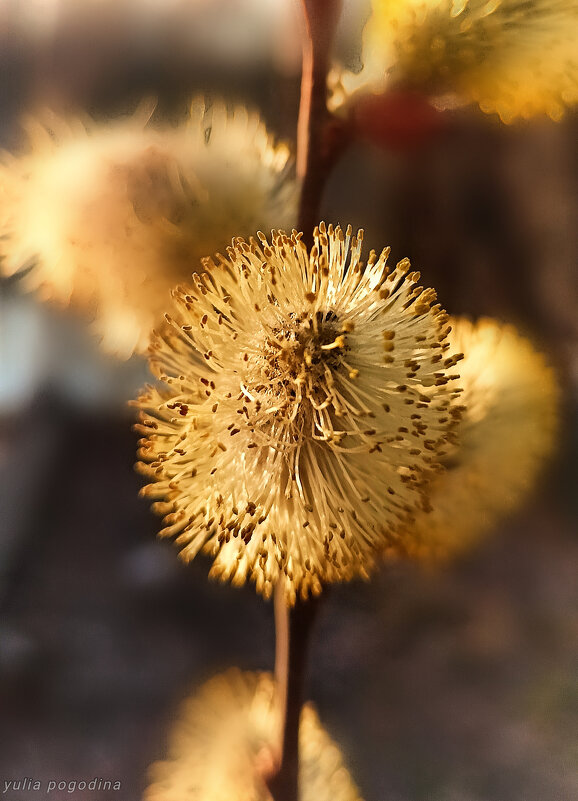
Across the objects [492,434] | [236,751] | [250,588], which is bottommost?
[236,751]

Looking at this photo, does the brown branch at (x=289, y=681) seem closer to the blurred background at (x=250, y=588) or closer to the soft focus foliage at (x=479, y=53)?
the blurred background at (x=250, y=588)

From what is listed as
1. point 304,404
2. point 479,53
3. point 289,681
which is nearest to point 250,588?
point 289,681

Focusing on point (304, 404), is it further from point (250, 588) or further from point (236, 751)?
point (236, 751)

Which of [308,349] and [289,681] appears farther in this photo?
[289,681]

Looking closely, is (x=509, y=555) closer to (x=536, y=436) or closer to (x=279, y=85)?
(x=536, y=436)

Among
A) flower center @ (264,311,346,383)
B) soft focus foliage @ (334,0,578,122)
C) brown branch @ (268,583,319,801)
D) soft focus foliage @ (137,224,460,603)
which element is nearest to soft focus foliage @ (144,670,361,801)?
brown branch @ (268,583,319,801)

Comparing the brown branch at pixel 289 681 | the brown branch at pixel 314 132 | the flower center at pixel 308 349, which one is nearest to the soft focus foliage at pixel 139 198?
the brown branch at pixel 314 132
